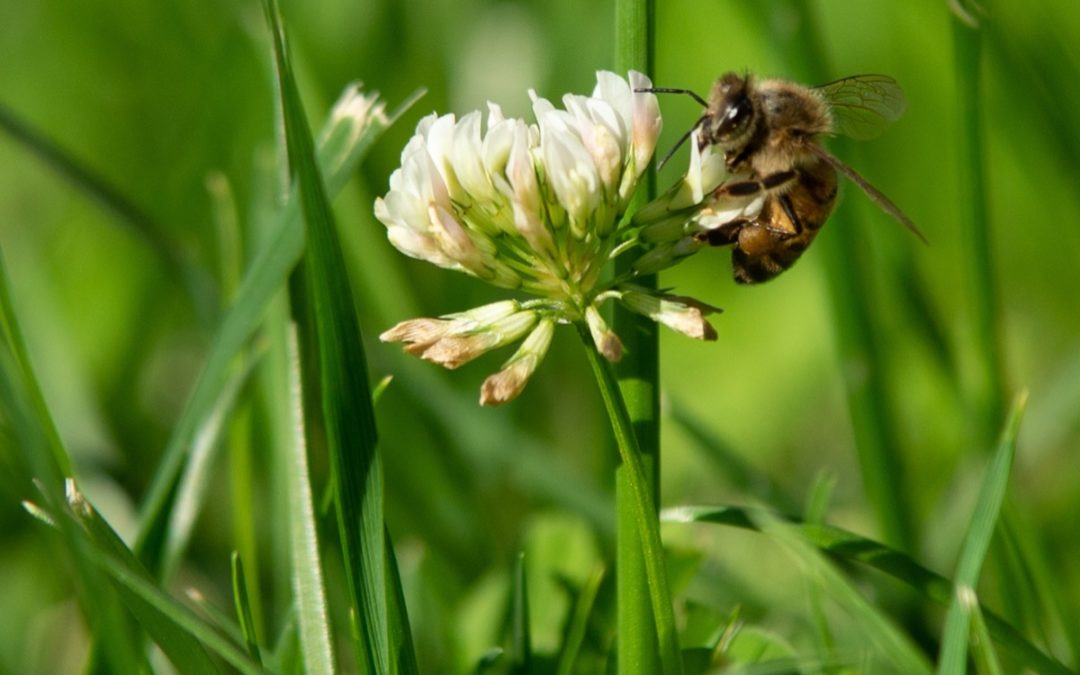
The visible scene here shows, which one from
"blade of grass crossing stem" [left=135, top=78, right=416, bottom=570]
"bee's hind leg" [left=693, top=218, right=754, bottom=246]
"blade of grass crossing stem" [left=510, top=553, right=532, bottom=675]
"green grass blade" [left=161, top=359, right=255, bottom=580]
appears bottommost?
"blade of grass crossing stem" [left=510, top=553, right=532, bottom=675]

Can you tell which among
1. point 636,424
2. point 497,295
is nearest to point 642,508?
point 636,424

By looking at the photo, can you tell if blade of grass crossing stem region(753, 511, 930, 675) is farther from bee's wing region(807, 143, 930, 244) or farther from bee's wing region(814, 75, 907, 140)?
bee's wing region(814, 75, 907, 140)

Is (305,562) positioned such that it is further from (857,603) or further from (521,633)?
(857,603)

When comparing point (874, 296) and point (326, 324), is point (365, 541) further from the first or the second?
point (874, 296)

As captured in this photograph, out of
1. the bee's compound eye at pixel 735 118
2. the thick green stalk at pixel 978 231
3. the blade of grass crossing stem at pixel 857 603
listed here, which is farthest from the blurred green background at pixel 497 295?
the blade of grass crossing stem at pixel 857 603

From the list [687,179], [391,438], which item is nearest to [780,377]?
[391,438]

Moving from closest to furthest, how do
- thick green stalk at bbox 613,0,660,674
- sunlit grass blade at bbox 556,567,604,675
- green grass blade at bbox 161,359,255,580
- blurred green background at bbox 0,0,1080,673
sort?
thick green stalk at bbox 613,0,660,674
sunlit grass blade at bbox 556,567,604,675
green grass blade at bbox 161,359,255,580
blurred green background at bbox 0,0,1080,673

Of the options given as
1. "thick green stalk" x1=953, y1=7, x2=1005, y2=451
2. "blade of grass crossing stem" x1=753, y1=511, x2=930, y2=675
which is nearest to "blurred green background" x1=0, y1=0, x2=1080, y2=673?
"thick green stalk" x1=953, y1=7, x2=1005, y2=451
